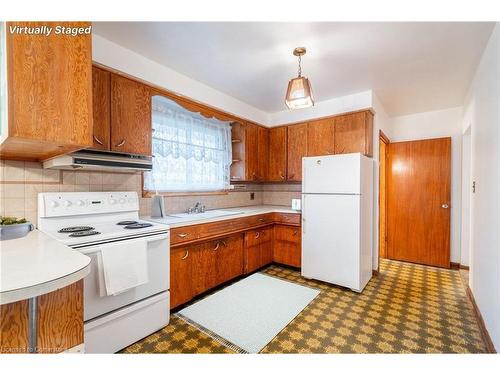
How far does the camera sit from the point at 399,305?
2.29 m

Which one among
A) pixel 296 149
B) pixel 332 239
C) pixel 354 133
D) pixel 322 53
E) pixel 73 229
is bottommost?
pixel 332 239

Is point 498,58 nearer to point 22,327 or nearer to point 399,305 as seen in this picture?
point 399,305

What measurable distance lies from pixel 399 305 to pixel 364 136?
185 centimetres

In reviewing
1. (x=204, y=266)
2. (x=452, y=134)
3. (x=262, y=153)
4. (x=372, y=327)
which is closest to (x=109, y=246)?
(x=204, y=266)

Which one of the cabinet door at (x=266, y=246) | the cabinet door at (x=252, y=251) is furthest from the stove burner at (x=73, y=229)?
the cabinet door at (x=266, y=246)

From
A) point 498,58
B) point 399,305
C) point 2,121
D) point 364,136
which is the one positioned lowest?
point 399,305

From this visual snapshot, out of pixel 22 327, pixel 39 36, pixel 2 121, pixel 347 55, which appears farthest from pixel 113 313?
pixel 347 55

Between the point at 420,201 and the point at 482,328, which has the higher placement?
the point at 420,201

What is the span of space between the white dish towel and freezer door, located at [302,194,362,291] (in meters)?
1.88

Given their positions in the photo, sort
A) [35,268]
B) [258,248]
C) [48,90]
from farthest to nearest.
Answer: [258,248], [48,90], [35,268]

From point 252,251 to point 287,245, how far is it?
532mm

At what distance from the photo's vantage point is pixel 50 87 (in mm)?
1172

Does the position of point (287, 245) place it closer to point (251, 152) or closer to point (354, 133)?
point (251, 152)

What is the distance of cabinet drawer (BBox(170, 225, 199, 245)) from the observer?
2.07m
